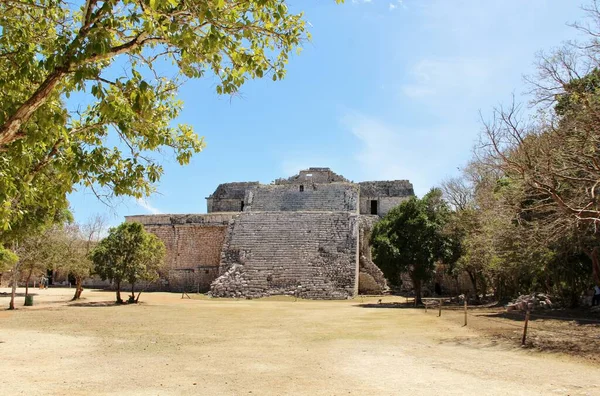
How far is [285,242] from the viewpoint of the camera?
24062 mm

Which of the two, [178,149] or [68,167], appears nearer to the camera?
[68,167]

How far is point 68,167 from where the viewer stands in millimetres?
4555

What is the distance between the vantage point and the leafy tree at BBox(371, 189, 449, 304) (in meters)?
18.4

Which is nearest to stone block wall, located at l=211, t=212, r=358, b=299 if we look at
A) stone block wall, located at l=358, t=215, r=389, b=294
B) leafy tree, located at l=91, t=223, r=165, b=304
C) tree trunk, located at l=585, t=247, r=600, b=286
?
stone block wall, located at l=358, t=215, r=389, b=294

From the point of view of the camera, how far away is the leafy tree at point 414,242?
18.4 metres

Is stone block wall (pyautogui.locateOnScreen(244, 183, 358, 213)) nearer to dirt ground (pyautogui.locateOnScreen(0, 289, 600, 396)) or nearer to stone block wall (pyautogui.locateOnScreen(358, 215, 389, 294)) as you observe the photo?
stone block wall (pyautogui.locateOnScreen(358, 215, 389, 294))

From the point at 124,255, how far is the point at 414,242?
445 inches

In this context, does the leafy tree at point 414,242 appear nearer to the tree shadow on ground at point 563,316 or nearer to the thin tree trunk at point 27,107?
the tree shadow on ground at point 563,316

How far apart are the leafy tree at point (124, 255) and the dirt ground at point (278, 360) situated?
21.8 feet

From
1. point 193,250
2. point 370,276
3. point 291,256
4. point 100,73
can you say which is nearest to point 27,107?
point 100,73

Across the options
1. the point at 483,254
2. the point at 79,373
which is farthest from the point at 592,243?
the point at 79,373

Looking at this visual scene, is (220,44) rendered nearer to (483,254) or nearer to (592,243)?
(592,243)

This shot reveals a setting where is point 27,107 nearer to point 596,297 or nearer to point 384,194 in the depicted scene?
point 596,297

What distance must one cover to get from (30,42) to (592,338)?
34.3ft
